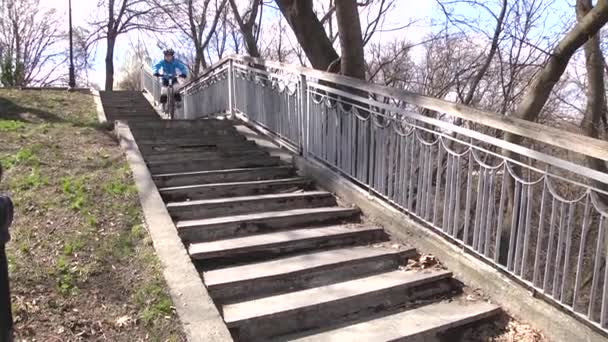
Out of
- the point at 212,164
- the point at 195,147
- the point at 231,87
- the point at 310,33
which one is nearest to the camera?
the point at 212,164

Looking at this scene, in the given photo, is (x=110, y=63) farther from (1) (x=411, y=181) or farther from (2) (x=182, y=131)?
(1) (x=411, y=181)

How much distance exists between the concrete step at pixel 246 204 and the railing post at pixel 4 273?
307 cm

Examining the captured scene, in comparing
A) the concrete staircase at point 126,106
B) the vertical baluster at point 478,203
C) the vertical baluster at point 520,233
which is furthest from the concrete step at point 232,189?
the concrete staircase at point 126,106

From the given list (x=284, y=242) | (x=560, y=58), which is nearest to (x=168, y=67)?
(x=560, y=58)

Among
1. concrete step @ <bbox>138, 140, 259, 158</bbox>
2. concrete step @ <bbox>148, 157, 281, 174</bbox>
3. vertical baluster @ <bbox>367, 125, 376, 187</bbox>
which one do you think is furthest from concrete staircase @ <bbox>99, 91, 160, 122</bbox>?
vertical baluster @ <bbox>367, 125, 376, 187</bbox>

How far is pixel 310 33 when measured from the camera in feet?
28.8

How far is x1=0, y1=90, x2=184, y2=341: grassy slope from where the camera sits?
339cm

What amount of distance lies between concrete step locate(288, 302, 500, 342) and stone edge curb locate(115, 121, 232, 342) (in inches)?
24.1

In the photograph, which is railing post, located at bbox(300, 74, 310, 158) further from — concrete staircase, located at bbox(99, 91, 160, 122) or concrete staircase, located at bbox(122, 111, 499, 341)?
concrete staircase, located at bbox(99, 91, 160, 122)

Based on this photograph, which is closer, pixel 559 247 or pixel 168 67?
pixel 559 247

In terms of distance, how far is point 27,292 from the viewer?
367cm

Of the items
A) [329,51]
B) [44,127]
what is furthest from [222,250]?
[44,127]

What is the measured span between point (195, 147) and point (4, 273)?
19.2 feet

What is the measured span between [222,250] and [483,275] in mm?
2135
